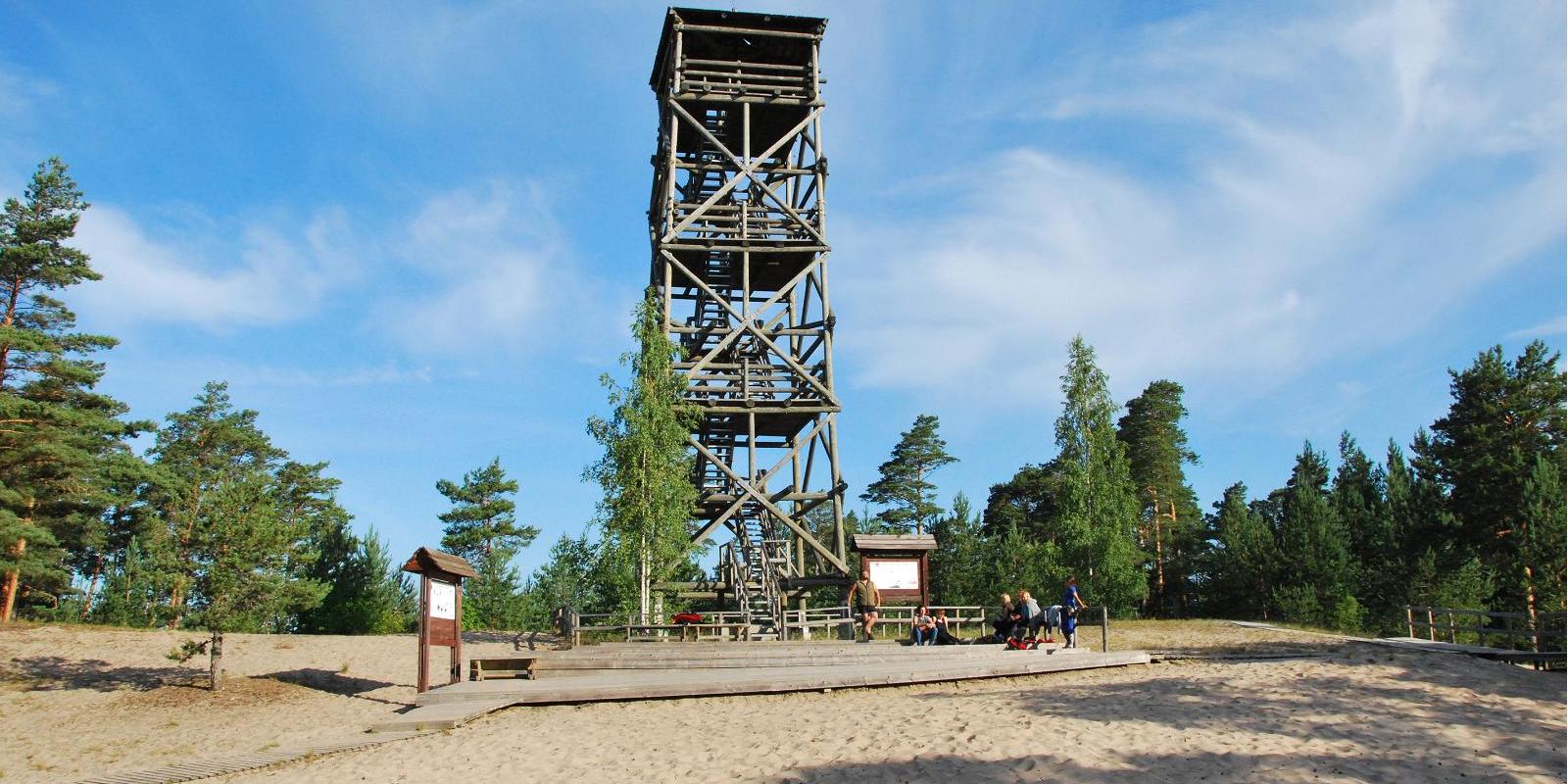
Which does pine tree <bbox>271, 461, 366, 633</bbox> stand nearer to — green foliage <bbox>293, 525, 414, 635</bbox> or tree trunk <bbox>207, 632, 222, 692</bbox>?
green foliage <bbox>293, 525, 414, 635</bbox>

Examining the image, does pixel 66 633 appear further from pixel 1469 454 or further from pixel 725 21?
pixel 1469 454

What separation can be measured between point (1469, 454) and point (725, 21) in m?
31.3

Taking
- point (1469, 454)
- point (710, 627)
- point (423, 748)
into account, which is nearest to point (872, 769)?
point (423, 748)

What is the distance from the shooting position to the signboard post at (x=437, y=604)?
1688cm

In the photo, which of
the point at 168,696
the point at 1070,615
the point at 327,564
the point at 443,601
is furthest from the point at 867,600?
the point at 327,564

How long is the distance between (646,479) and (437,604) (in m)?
8.88

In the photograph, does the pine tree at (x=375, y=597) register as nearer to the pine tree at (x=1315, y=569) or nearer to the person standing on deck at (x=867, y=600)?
the person standing on deck at (x=867, y=600)

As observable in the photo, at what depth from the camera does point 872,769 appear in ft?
35.5

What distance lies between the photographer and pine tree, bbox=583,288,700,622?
25.6 metres

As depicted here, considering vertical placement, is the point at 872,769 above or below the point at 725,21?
below

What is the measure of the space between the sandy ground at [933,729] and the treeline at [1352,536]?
1824 cm

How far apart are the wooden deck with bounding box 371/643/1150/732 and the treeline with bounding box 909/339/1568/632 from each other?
18.7 m

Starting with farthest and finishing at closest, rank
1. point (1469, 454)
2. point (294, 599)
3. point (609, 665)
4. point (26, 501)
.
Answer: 1. point (1469, 454)
2. point (26, 501)
3. point (294, 599)
4. point (609, 665)

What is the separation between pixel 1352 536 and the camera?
4978 centimetres
